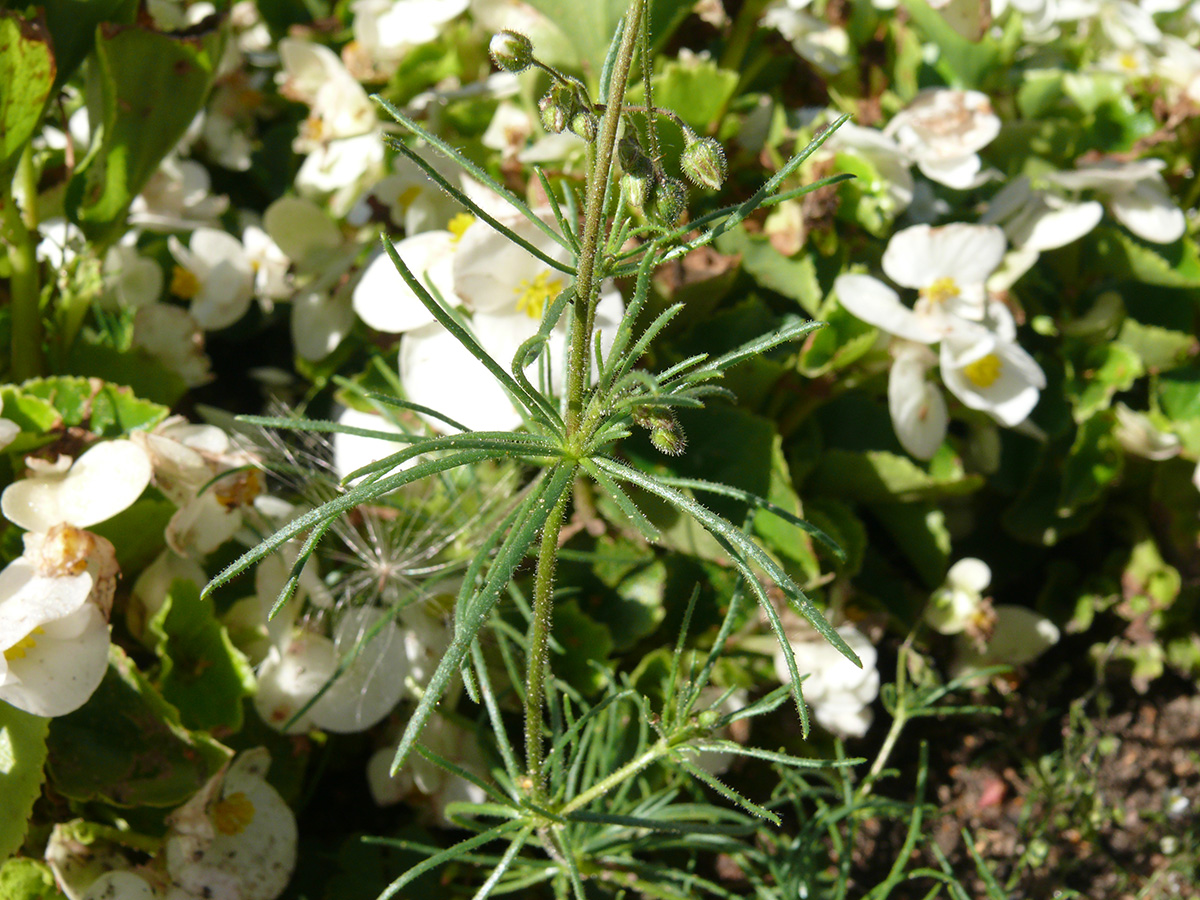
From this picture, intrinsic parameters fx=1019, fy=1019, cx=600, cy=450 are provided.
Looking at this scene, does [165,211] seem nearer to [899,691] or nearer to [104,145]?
[104,145]

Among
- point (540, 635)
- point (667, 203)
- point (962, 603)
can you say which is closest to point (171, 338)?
point (540, 635)

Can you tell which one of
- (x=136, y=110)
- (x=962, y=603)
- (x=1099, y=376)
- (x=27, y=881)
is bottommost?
(x=962, y=603)

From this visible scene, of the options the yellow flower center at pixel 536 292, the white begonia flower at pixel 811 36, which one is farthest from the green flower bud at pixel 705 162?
the white begonia flower at pixel 811 36

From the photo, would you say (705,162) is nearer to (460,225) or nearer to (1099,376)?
(460,225)

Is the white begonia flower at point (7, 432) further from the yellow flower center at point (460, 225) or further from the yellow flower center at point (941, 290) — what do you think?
the yellow flower center at point (941, 290)

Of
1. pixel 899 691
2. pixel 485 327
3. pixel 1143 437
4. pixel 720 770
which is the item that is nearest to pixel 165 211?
pixel 485 327

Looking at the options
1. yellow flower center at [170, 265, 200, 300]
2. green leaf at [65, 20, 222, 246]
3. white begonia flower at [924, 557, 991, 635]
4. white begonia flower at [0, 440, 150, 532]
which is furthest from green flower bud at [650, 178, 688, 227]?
yellow flower center at [170, 265, 200, 300]
